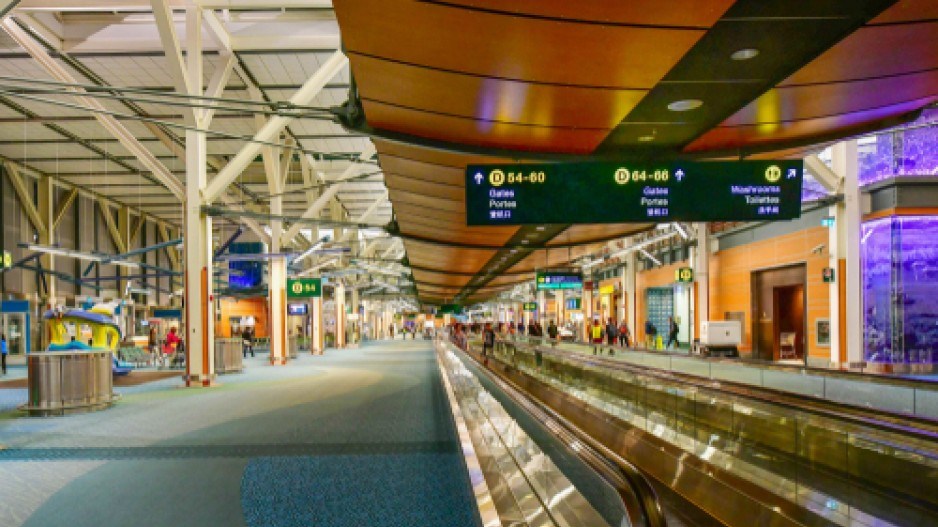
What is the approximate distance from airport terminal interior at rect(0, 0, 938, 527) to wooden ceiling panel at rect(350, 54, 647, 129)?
5 cm

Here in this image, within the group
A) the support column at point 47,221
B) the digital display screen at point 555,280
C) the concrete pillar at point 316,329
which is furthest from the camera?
the concrete pillar at point 316,329

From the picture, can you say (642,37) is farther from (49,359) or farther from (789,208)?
(49,359)

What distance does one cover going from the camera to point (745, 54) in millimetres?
6609

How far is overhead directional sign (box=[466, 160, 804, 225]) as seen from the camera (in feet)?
33.0

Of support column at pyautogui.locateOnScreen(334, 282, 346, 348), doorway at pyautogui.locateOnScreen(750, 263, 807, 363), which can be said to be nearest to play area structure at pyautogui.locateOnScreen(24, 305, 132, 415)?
doorway at pyautogui.locateOnScreen(750, 263, 807, 363)

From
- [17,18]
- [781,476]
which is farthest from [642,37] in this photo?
[17,18]

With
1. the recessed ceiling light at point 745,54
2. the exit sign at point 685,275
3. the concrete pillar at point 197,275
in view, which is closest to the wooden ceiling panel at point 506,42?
the recessed ceiling light at point 745,54

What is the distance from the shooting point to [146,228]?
4712cm

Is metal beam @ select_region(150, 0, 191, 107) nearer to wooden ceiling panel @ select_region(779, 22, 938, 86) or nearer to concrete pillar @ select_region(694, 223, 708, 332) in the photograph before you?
wooden ceiling panel @ select_region(779, 22, 938, 86)

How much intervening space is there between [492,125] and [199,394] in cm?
997

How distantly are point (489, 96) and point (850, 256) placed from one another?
46.5 ft

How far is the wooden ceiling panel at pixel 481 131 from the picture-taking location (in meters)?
8.82

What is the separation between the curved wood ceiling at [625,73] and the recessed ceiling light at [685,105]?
0.15m

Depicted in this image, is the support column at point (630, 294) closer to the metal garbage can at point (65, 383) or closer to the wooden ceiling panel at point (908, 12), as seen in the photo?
the metal garbage can at point (65, 383)
